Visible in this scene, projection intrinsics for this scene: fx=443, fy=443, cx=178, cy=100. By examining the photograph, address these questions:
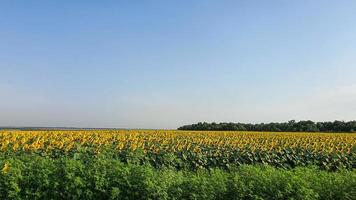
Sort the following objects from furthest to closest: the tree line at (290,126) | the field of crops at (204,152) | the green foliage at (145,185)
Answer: the tree line at (290,126) < the field of crops at (204,152) < the green foliage at (145,185)

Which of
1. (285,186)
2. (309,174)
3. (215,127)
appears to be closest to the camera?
(285,186)

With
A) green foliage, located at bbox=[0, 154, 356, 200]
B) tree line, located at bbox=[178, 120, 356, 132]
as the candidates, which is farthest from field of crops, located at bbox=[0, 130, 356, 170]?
tree line, located at bbox=[178, 120, 356, 132]

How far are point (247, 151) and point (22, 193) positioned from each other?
1183cm

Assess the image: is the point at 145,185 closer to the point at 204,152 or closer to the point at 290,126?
the point at 204,152

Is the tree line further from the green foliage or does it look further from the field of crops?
the green foliage

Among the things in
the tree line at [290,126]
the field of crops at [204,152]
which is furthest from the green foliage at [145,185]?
the tree line at [290,126]

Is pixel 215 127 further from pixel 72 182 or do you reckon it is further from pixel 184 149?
pixel 72 182

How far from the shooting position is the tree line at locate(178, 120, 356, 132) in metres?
55.4

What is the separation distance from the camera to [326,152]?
18578mm

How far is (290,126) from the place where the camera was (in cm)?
5644

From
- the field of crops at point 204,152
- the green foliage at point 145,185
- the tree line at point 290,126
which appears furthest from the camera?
the tree line at point 290,126

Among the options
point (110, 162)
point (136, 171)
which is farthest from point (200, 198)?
point (110, 162)

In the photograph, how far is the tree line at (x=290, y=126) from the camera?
5544cm

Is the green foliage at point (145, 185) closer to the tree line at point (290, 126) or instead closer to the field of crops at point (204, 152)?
the field of crops at point (204, 152)
